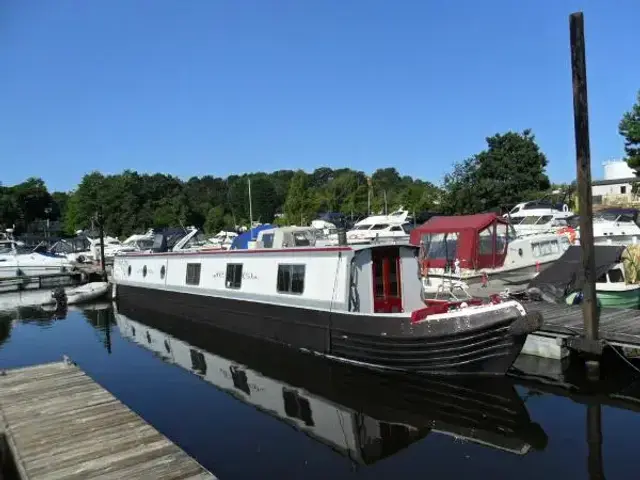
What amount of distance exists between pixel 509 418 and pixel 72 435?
287 inches

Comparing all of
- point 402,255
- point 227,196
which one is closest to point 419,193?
point 402,255

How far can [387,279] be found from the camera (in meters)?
13.3

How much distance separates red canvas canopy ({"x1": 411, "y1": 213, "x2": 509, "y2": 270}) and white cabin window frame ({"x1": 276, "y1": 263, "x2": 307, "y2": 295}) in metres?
8.34

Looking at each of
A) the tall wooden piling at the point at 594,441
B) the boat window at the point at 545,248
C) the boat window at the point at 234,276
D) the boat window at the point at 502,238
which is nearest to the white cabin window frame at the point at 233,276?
the boat window at the point at 234,276

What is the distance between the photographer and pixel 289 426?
1005 cm

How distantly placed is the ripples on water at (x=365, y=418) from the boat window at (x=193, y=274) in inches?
183

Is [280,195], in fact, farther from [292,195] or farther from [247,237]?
[247,237]

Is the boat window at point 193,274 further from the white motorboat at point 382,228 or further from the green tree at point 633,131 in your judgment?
the green tree at point 633,131

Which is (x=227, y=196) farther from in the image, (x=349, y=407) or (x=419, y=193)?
(x=349, y=407)

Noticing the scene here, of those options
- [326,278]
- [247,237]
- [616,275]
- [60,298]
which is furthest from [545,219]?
[60,298]

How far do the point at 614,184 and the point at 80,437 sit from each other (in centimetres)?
6352

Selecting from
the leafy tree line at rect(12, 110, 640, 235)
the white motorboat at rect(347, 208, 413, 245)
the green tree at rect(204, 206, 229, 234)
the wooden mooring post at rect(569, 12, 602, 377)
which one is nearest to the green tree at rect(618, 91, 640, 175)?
the leafy tree line at rect(12, 110, 640, 235)

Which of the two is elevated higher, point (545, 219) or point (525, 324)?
point (545, 219)

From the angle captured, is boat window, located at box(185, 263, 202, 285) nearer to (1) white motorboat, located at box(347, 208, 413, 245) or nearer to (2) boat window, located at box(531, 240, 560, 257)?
(2) boat window, located at box(531, 240, 560, 257)
